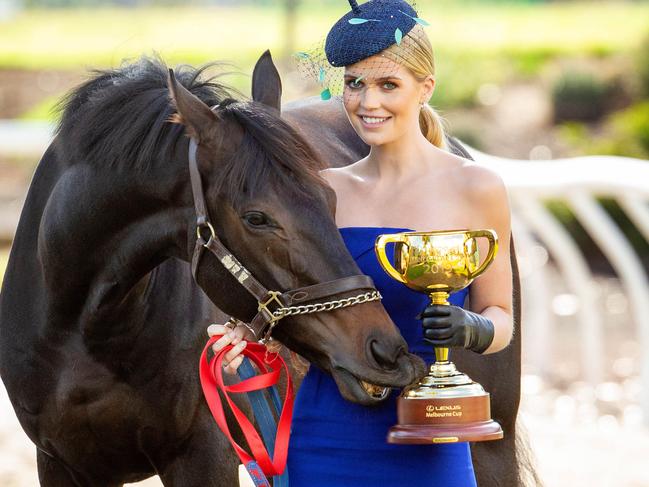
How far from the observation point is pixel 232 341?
2869 millimetres

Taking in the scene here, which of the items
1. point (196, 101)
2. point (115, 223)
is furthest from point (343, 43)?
point (115, 223)

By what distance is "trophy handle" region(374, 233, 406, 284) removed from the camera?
257 centimetres

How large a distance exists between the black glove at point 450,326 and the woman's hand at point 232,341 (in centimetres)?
52

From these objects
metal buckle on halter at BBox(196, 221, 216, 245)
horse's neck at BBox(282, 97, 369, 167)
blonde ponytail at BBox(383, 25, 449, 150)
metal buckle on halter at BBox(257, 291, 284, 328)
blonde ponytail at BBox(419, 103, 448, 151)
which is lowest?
metal buckle on halter at BBox(257, 291, 284, 328)

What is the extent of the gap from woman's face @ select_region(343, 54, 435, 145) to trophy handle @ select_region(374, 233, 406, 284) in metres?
0.32

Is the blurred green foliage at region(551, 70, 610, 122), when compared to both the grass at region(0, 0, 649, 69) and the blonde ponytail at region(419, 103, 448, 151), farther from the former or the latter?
the blonde ponytail at region(419, 103, 448, 151)

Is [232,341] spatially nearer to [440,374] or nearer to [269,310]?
[269,310]

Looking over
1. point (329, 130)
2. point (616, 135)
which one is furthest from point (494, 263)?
point (616, 135)

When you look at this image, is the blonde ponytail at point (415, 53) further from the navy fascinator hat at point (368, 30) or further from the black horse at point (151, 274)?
the black horse at point (151, 274)

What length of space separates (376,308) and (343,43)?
2.15 feet

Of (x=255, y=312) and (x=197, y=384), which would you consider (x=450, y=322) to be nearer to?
(x=255, y=312)

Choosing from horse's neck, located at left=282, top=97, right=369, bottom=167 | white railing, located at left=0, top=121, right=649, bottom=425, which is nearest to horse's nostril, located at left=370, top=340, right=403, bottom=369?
horse's neck, located at left=282, top=97, right=369, bottom=167

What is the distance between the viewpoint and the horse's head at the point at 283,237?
2.60 meters

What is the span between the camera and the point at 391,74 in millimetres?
2742
